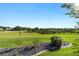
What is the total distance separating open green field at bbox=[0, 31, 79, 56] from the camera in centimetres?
460

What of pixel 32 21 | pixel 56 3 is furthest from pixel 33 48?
pixel 56 3

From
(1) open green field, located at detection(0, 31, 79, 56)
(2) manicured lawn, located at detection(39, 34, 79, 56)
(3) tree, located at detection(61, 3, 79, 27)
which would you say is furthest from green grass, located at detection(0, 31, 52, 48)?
(3) tree, located at detection(61, 3, 79, 27)

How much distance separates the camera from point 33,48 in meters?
4.64

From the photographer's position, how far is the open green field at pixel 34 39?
4602 mm

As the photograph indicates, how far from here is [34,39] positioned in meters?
4.65

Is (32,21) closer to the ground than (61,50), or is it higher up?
higher up

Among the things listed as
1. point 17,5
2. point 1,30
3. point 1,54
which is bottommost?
point 1,54

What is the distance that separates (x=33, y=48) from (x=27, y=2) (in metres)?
0.57

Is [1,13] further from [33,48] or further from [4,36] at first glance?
[33,48]

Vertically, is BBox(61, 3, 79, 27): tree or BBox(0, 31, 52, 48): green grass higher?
BBox(61, 3, 79, 27): tree

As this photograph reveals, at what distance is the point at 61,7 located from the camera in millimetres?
4602

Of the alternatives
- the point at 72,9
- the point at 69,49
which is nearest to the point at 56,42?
the point at 69,49

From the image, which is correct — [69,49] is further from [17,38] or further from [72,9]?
[17,38]

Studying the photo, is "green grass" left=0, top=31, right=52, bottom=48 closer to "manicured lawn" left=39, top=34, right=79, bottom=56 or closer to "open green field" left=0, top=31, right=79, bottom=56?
"open green field" left=0, top=31, right=79, bottom=56
